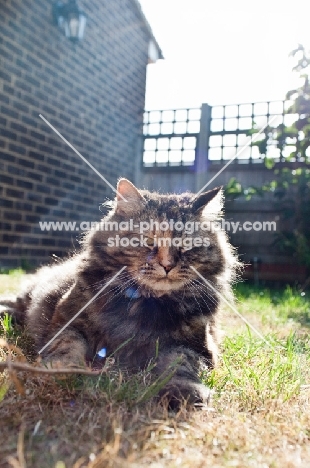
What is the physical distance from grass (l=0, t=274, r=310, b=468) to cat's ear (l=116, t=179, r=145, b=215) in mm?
780

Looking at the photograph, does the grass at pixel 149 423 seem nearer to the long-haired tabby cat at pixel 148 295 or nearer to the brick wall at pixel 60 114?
the long-haired tabby cat at pixel 148 295

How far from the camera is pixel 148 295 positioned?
1.87 metres

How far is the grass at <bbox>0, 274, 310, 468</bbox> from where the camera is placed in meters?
1.04

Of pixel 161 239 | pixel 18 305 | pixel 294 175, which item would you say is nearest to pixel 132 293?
pixel 161 239

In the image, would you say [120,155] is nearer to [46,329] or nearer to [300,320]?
[300,320]

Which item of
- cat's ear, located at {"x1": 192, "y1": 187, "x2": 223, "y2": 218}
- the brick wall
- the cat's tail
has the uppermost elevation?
the brick wall

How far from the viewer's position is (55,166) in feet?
19.3

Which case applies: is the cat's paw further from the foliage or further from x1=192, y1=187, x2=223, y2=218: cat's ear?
the foliage

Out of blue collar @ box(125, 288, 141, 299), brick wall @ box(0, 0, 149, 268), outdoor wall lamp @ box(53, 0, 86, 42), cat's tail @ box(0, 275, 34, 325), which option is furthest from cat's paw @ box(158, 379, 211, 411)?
outdoor wall lamp @ box(53, 0, 86, 42)

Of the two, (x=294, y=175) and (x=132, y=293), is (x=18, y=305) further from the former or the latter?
(x=294, y=175)

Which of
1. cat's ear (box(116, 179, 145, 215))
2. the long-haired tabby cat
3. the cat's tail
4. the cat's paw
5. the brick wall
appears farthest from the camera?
the brick wall

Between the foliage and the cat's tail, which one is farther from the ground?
the foliage

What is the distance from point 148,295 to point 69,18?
16.3ft

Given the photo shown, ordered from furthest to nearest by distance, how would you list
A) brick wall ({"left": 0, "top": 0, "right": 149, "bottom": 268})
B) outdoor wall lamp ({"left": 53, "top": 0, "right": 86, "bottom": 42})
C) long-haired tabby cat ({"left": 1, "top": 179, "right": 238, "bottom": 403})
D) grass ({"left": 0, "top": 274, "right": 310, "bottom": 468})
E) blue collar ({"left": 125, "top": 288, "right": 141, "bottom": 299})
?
outdoor wall lamp ({"left": 53, "top": 0, "right": 86, "bottom": 42}) → brick wall ({"left": 0, "top": 0, "right": 149, "bottom": 268}) → blue collar ({"left": 125, "top": 288, "right": 141, "bottom": 299}) → long-haired tabby cat ({"left": 1, "top": 179, "right": 238, "bottom": 403}) → grass ({"left": 0, "top": 274, "right": 310, "bottom": 468})
